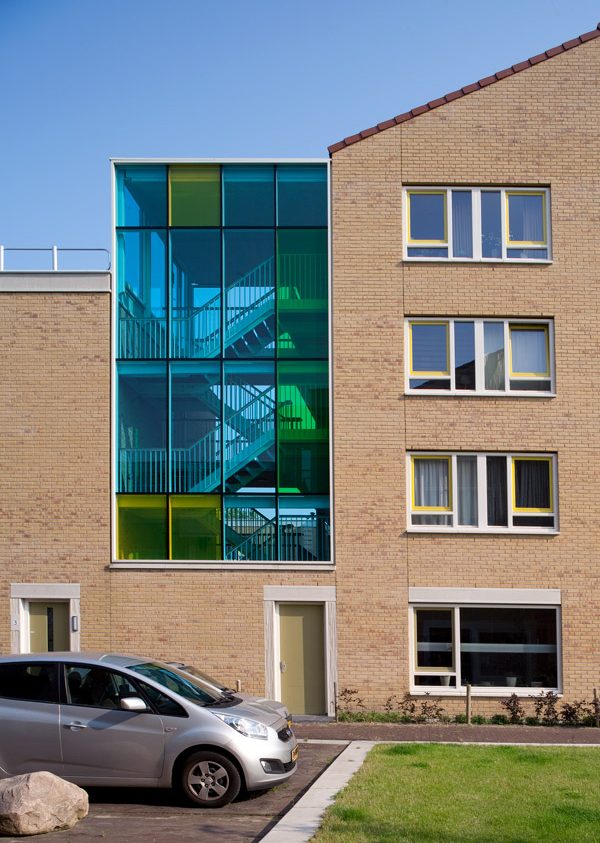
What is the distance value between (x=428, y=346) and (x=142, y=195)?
6656mm

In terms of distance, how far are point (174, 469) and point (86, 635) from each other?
3658mm

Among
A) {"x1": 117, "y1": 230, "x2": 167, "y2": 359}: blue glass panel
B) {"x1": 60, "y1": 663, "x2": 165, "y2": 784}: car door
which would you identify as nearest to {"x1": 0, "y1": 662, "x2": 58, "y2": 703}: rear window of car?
{"x1": 60, "y1": 663, "x2": 165, "y2": 784}: car door

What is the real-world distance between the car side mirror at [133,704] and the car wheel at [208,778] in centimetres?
77

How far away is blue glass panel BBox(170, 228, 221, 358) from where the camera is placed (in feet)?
69.7

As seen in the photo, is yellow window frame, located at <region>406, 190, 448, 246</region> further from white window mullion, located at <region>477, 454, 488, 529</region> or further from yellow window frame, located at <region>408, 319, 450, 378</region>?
white window mullion, located at <region>477, 454, 488, 529</region>

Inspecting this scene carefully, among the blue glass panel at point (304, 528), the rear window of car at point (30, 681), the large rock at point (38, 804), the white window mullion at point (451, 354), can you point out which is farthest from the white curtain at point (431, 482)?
the large rock at point (38, 804)

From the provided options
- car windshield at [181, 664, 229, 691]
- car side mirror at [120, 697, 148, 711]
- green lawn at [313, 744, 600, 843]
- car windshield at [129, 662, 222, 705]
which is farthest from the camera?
car windshield at [181, 664, 229, 691]

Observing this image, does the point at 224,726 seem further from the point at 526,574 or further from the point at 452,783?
the point at 526,574

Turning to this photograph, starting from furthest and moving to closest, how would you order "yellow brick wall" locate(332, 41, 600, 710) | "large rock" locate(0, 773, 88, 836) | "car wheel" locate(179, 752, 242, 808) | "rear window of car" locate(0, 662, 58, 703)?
"yellow brick wall" locate(332, 41, 600, 710) < "rear window of car" locate(0, 662, 58, 703) < "car wheel" locate(179, 752, 242, 808) < "large rock" locate(0, 773, 88, 836)

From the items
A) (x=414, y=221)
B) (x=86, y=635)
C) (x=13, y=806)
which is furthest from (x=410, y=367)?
(x=13, y=806)

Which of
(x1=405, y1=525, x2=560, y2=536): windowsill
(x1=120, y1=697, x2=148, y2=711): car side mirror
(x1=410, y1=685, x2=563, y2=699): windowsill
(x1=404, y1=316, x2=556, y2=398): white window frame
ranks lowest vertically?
(x1=410, y1=685, x2=563, y2=699): windowsill

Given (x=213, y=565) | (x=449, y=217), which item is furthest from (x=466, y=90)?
(x=213, y=565)

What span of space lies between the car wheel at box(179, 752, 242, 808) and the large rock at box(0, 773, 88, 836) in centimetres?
128

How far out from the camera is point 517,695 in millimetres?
20141
